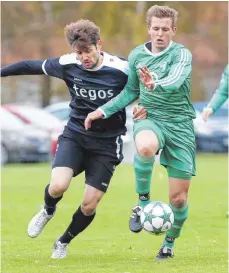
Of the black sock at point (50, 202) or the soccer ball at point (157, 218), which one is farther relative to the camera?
the black sock at point (50, 202)

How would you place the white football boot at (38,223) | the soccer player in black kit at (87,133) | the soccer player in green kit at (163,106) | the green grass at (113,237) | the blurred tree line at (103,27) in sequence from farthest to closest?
the blurred tree line at (103,27) → the white football boot at (38,223) → the soccer player in black kit at (87,133) → the green grass at (113,237) → the soccer player in green kit at (163,106)

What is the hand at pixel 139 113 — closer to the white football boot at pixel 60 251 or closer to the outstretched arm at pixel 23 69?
the outstretched arm at pixel 23 69

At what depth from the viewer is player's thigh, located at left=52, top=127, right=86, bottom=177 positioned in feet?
33.3

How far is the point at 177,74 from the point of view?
9617 millimetres

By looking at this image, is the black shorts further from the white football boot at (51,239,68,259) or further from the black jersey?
the white football boot at (51,239,68,259)

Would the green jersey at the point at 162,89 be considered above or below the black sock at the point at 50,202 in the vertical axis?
above

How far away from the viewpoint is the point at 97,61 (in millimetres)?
10156

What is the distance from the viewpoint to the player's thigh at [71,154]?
1015 centimetres

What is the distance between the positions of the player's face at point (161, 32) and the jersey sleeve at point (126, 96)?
0.33 meters

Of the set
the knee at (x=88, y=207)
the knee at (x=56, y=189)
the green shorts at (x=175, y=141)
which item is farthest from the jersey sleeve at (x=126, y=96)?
the knee at (x=88, y=207)

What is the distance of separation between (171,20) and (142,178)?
1.59m

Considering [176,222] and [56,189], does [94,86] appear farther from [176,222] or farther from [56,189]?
[176,222]

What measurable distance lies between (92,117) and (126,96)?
402mm

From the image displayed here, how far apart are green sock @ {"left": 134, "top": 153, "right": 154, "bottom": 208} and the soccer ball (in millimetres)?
381
